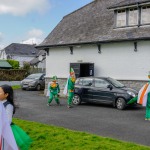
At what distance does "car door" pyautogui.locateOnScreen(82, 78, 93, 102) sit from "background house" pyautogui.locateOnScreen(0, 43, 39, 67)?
2357 inches

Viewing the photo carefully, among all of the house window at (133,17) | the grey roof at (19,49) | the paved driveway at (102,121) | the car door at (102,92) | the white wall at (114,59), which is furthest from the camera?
the grey roof at (19,49)

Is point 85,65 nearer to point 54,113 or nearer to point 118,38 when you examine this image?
point 118,38

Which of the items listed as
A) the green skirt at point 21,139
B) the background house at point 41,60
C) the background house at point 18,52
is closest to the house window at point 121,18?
the green skirt at point 21,139

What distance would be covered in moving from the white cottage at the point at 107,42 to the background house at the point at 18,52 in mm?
52705

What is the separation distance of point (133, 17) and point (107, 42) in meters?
2.25

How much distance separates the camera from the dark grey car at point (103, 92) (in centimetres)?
1585

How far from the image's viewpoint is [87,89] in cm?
1734

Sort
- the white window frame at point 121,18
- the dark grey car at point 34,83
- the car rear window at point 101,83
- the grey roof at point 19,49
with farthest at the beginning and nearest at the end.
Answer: the grey roof at point 19,49
the dark grey car at point 34,83
the white window frame at point 121,18
the car rear window at point 101,83

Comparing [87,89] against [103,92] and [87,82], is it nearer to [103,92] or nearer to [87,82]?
[87,82]

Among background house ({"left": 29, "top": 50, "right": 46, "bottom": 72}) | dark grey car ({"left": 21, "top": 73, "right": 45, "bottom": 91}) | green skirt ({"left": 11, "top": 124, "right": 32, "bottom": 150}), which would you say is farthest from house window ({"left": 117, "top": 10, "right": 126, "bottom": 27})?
background house ({"left": 29, "top": 50, "right": 46, "bottom": 72})

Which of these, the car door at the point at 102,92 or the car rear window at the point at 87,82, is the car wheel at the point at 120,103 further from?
the car rear window at the point at 87,82

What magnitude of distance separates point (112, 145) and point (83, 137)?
1157 mm

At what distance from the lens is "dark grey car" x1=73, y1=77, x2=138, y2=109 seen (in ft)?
52.0

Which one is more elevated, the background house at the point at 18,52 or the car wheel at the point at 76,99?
the background house at the point at 18,52
